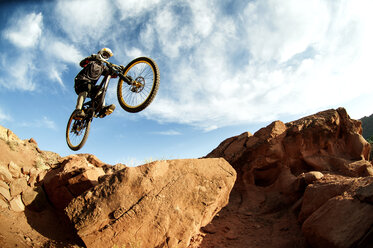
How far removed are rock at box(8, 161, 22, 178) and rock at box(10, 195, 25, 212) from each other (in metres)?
0.90

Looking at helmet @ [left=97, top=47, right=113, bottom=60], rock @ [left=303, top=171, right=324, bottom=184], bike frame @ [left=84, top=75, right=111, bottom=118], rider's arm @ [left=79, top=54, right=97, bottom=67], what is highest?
helmet @ [left=97, top=47, right=113, bottom=60]

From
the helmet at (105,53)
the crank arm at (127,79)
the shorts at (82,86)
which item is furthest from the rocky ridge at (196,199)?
the helmet at (105,53)

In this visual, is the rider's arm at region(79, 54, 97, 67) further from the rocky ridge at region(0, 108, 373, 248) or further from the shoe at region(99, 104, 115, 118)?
the rocky ridge at region(0, 108, 373, 248)

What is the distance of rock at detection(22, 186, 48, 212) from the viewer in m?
6.02

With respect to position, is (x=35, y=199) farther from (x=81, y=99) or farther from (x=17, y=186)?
(x=81, y=99)

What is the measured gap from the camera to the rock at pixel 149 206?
4566mm

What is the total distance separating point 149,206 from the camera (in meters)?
4.83

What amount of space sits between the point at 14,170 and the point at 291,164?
1122cm

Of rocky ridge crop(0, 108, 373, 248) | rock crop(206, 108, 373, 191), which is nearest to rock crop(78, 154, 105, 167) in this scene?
rocky ridge crop(0, 108, 373, 248)

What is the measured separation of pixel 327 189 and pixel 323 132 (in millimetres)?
5011

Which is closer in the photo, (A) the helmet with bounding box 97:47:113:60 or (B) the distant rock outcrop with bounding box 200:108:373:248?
(A) the helmet with bounding box 97:47:113:60

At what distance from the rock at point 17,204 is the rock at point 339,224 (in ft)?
25.7

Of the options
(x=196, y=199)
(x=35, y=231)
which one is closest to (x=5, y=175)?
(x=35, y=231)

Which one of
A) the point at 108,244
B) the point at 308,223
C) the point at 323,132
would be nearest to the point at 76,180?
the point at 108,244
